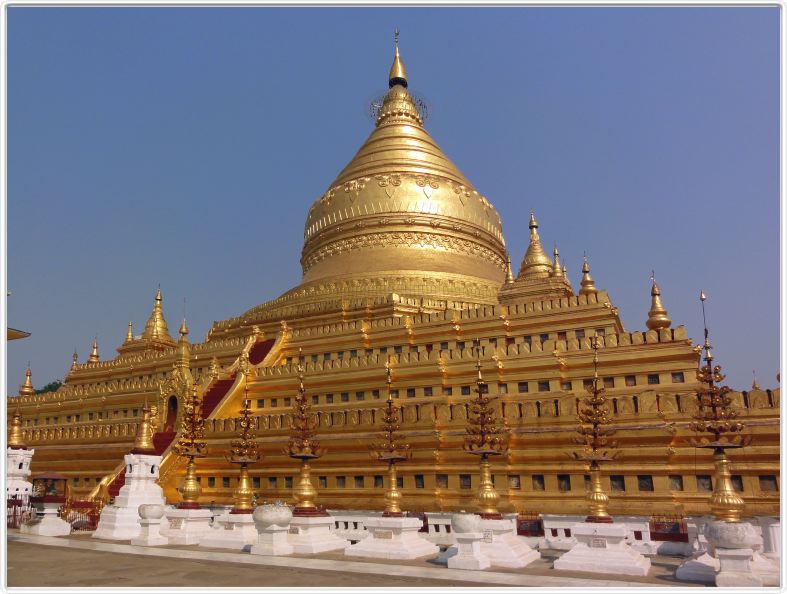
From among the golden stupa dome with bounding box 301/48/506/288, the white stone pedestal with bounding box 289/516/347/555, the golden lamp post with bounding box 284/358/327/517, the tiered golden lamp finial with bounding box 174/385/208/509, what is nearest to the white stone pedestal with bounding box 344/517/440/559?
the white stone pedestal with bounding box 289/516/347/555

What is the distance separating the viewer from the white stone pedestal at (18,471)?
2273cm

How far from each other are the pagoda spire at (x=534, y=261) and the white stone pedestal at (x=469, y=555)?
19.6m

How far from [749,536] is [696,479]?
7729mm

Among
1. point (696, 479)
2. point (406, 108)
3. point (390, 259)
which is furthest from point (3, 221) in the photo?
point (406, 108)

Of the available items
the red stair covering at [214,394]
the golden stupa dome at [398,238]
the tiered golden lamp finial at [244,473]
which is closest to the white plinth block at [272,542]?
the tiered golden lamp finial at [244,473]

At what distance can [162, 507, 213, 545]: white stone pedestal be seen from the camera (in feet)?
55.0

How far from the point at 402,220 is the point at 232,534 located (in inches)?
952

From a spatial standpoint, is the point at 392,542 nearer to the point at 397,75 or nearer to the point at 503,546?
the point at 503,546

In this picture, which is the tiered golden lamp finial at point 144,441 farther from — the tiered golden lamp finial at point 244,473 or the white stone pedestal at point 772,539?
the white stone pedestal at point 772,539

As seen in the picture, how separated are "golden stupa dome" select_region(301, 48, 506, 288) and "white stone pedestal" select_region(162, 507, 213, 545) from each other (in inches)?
749

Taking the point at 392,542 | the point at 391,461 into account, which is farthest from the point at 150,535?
the point at 392,542

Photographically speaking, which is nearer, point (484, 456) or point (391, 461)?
point (484, 456)

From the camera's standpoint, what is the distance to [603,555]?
11.9 metres

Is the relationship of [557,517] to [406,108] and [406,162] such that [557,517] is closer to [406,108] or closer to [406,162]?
[406,162]
